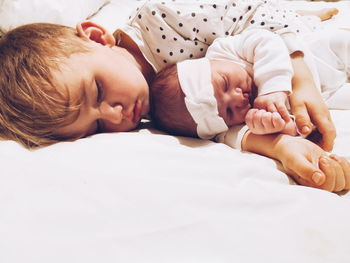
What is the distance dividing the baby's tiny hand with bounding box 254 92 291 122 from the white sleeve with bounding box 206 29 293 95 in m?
0.02

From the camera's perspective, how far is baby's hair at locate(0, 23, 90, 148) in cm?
73

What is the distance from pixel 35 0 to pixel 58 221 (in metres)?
0.94

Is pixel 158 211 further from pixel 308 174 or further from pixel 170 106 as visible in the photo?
pixel 170 106

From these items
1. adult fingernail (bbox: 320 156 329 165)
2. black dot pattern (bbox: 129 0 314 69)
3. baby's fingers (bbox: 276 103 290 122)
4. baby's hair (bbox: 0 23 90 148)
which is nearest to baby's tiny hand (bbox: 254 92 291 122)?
baby's fingers (bbox: 276 103 290 122)

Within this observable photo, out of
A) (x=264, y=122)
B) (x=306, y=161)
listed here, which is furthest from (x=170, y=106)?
(x=306, y=161)

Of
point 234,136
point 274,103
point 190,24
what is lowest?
point 234,136

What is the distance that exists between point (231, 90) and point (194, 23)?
0.28m

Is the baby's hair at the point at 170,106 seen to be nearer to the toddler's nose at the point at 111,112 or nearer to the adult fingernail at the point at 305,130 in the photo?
the toddler's nose at the point at 111,112

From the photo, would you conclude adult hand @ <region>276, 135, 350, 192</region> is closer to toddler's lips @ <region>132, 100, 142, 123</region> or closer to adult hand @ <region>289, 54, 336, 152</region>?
adult hand @ <region>289, 54, 336, 152</region>

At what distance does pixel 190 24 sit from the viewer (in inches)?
40.2

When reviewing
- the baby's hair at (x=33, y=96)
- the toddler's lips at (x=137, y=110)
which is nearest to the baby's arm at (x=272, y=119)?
the toddler's lips at (x=137, y=110)

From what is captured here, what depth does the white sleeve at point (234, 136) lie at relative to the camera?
0.83m

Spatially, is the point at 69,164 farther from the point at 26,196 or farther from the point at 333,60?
the point at 333,60

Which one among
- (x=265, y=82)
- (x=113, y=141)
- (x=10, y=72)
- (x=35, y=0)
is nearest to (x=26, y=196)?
(x=113, y=141)
